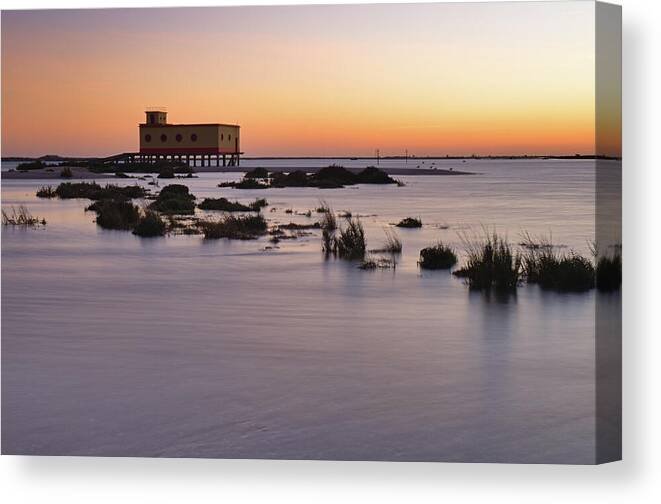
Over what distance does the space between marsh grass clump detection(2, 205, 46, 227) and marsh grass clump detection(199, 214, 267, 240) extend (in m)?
1.97

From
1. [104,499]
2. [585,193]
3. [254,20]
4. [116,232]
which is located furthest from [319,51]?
[116,232]

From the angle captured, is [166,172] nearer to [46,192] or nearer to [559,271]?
[46,192]

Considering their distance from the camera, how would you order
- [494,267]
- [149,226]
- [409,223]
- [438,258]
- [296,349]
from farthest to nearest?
[149,226] < [409,223] < [438,258] < [494,267] < [296,349]

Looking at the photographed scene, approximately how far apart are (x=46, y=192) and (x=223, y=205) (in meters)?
2.06

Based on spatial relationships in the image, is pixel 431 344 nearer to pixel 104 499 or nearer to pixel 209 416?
pixel 209 416

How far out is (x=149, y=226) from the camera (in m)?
11.8

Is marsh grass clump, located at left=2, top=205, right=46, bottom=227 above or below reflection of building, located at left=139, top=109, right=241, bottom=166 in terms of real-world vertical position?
below

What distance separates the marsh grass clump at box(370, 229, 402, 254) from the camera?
9836mm

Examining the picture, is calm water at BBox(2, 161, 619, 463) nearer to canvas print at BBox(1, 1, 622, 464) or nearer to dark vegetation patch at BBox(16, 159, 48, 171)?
canvas print at BBox(1, 1, 622, 464)

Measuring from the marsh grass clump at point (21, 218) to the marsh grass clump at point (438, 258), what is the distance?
160 inches

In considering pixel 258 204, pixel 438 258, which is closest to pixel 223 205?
pixel 258 204

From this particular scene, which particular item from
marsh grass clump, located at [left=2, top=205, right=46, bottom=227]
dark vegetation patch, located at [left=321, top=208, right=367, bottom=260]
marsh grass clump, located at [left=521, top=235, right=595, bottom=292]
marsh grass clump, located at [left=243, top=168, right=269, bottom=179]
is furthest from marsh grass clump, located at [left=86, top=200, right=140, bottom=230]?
marsh grass clump, located at [left=521, top=235, right=595, bottom=292]

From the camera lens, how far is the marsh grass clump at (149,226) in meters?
11.5

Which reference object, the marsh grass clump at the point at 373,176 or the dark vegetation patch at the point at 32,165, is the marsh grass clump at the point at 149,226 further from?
the dark vegetation patch at the point at 32,165
